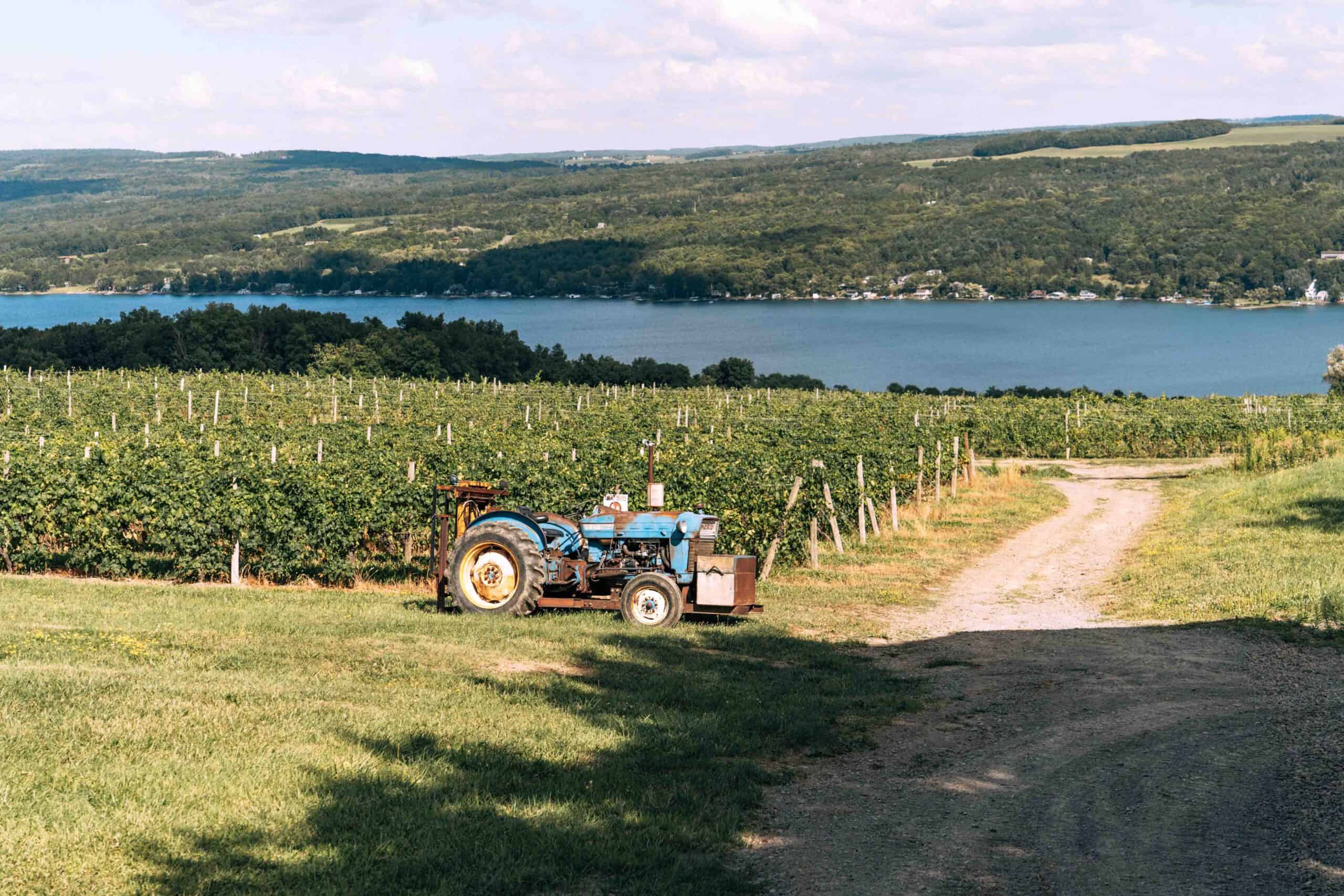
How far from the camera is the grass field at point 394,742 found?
285 inches

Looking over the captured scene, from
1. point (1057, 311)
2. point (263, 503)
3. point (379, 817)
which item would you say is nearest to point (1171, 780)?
point (379, 817)

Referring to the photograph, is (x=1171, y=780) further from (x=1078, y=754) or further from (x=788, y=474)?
(x=788, y=474)

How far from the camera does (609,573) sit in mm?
15414

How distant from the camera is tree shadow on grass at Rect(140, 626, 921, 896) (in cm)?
716

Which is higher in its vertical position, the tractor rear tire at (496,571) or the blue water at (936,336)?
the blue water at (936,336)

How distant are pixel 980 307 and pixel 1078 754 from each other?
182 m

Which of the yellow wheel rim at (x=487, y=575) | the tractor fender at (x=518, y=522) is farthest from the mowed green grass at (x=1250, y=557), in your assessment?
the yellow wheel rim at (x=487, y=575)

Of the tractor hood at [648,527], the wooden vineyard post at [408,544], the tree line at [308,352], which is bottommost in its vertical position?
the wooden vineyard post at [408,544]

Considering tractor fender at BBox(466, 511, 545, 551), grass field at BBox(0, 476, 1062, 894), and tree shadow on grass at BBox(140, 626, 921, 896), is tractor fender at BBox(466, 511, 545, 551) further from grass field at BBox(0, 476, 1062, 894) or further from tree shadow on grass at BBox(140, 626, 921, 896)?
tree shadow on grass at BBox(140, 626, 921, 896)

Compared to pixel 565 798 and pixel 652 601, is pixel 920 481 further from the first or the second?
pixel 565 798

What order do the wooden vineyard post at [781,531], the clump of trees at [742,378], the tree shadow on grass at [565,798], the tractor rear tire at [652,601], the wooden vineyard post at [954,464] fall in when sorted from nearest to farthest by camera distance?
the tree shadow on grass at [565,798]
the tractor rear tire at [652,601]
the wooden vineyard post at [781,531]
the wooden vineyard post at [954,464]
the clump of trees at [742,378]

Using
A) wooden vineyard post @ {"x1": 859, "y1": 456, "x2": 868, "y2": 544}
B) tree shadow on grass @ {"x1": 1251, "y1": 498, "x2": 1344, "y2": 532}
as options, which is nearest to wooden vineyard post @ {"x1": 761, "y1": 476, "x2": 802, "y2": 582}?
wooden vineyard post @ {"x1": 859, "y1": 456, "x2": 868, "y2": 544}

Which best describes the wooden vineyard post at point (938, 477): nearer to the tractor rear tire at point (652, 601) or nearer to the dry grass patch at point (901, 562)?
the dry grass patch at point (901, 562)

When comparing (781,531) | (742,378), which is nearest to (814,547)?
(781,531)
